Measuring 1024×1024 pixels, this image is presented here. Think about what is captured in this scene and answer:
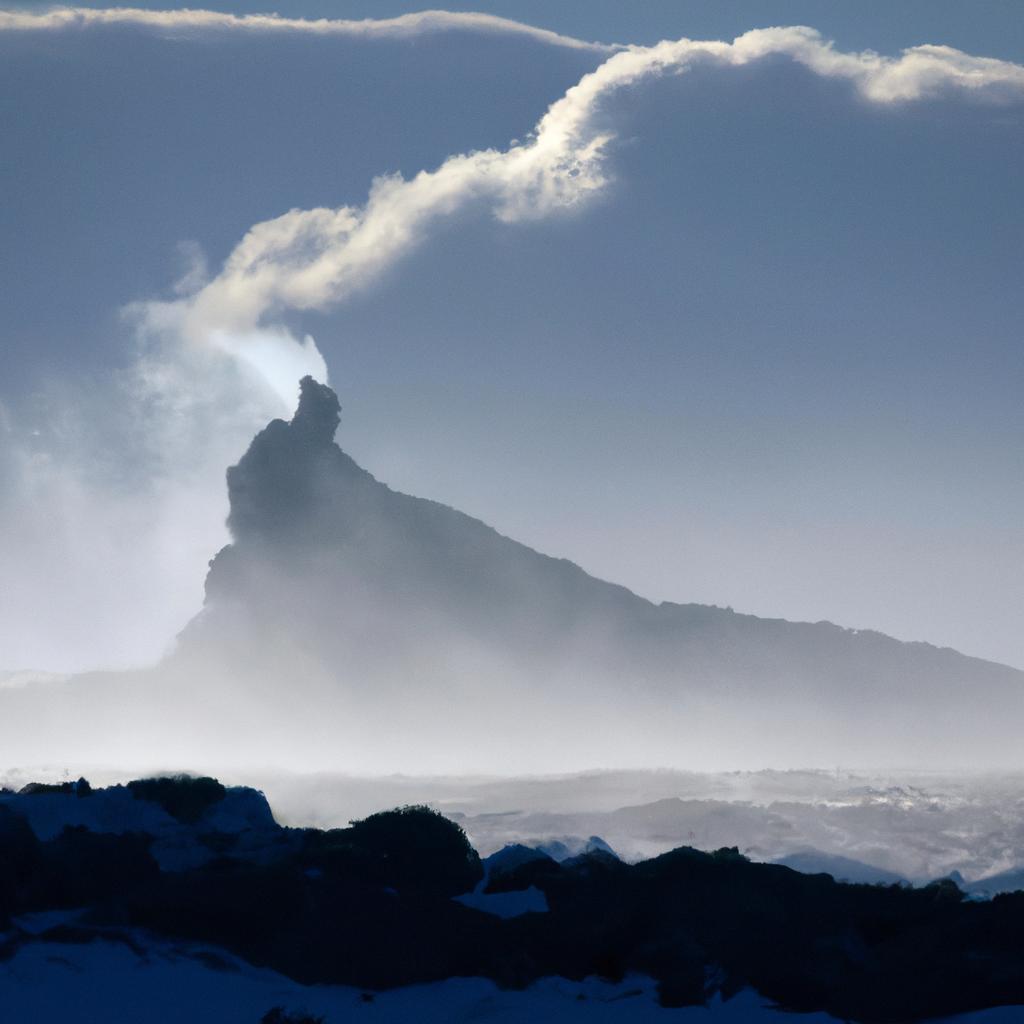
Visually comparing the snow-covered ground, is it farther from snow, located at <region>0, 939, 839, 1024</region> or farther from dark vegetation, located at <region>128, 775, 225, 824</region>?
dark vegetation, located at <region>128, 775, 225, 824</region>

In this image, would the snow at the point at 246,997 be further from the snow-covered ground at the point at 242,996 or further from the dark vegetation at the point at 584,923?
the dark vegetation at the point at 584,923

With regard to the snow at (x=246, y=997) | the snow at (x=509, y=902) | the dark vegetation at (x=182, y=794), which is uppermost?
the dark vegetation at (x=182, y=794)

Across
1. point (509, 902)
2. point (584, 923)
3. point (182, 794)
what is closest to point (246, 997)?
point (509, 902)

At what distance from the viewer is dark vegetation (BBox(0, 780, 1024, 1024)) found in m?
58.3

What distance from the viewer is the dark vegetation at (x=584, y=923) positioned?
58.3 meters

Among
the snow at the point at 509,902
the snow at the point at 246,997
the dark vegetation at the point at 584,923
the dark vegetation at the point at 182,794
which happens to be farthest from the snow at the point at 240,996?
the dark vegetation at the point at 182,794

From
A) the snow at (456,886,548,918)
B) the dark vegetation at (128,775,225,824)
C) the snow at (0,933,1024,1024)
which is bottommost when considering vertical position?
the snow at (0,933,1024,1024)

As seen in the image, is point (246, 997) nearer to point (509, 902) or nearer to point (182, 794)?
point (509, 902)

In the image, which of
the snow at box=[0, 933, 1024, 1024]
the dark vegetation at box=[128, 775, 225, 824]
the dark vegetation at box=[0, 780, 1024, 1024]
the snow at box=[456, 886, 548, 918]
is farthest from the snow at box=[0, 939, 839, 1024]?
the dark vegetation at box=[128, 775, 225, 824]

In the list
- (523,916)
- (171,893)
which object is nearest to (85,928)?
(171,893)

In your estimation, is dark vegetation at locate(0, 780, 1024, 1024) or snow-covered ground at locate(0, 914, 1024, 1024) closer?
snow-covered ground at locate(0, 914, 1024, 1024)

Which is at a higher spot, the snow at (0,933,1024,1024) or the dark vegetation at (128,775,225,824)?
the dark vegetation at (128,775,225,824)

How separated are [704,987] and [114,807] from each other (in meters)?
31.2

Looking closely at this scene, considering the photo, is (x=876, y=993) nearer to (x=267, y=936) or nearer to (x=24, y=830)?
(x=267, y=936)
